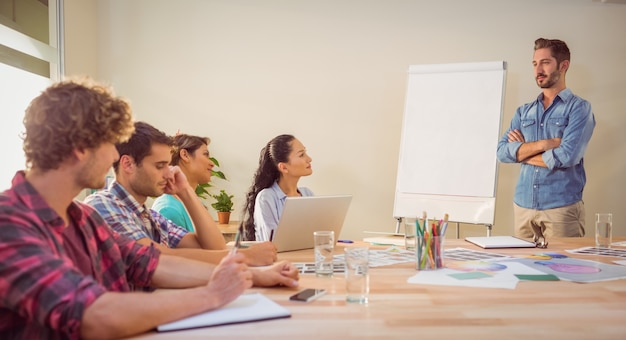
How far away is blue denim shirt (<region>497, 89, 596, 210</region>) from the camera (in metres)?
3.36

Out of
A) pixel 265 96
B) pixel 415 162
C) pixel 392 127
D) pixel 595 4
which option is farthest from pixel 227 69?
pixel 595 4

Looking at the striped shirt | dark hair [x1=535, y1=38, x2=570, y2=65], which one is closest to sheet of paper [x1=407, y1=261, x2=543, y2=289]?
the striped shirt

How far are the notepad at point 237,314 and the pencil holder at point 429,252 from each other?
0.67 m

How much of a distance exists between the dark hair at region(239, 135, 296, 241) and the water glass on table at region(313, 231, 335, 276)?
1.42 meters

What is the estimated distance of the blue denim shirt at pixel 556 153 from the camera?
3.36m

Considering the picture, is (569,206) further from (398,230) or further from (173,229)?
(173,229)

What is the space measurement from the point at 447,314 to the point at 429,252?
579 millimetres

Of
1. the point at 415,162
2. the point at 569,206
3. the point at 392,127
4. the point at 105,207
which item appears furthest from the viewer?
the point at 392,127

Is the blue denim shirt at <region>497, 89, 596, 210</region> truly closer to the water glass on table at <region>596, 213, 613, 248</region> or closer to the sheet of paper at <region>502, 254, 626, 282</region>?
the water glass on table at <region>596, 213, 613, 248</region>

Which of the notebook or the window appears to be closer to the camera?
the notebook

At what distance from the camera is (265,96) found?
474 centimetres

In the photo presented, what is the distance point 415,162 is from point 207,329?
327 centimetres

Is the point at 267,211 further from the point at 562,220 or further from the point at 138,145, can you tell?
the point at 562,220

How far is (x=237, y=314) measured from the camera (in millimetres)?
1253
